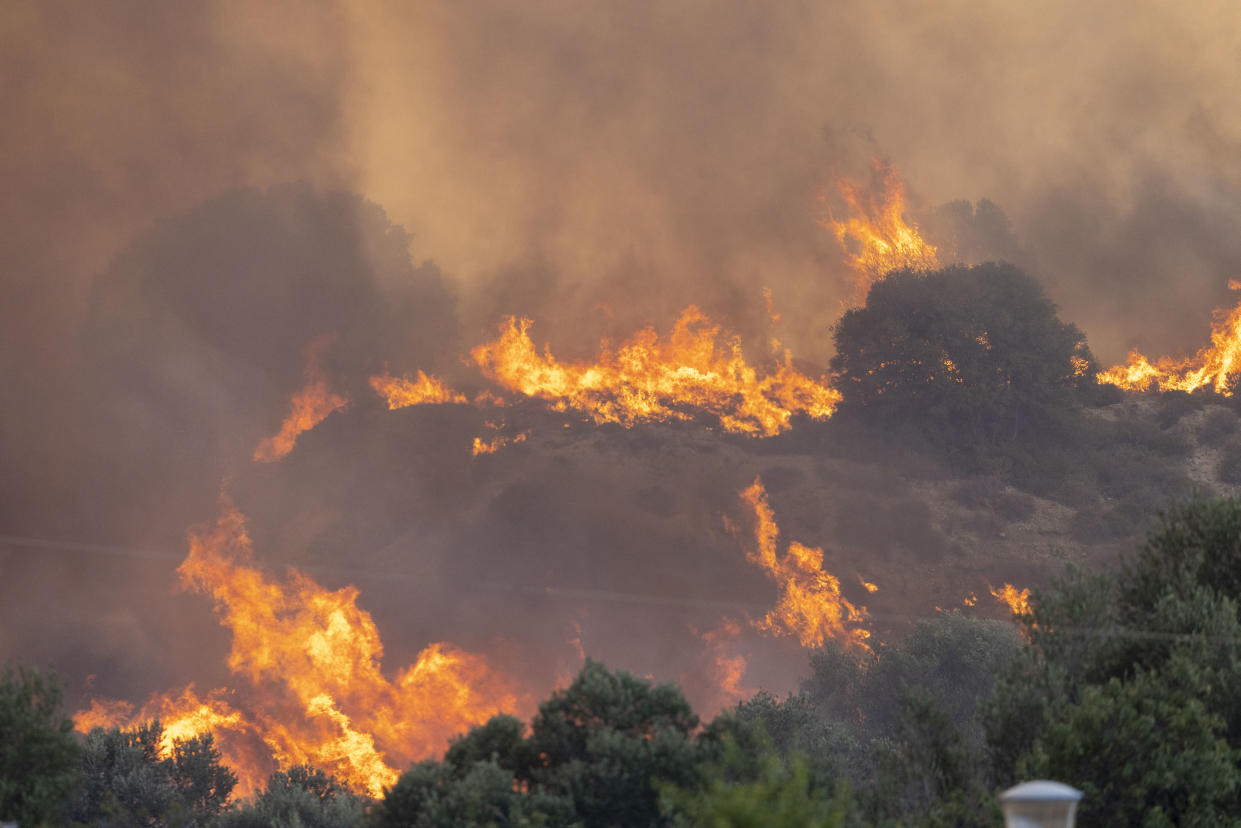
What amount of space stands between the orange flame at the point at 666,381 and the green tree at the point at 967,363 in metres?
5.63

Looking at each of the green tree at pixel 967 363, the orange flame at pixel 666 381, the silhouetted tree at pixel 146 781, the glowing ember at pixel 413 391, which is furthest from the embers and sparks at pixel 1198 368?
the silhouetted tree at pixel 146 781

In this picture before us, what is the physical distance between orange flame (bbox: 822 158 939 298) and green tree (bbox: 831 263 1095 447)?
7.99m

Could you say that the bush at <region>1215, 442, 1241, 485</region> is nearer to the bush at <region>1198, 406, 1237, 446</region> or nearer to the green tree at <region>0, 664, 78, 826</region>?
the bush at <region>1198, 406, 1237, 446</region>

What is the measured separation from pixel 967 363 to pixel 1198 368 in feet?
82.4

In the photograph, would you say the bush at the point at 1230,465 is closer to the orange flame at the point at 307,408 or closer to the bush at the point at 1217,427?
the bush at the point at 1217,427

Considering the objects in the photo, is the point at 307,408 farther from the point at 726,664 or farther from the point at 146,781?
the point at 146,781

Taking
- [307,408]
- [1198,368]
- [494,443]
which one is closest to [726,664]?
[494,443]

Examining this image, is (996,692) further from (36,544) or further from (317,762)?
(36,544)

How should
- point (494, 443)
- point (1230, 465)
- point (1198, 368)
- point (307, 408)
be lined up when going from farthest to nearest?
1. point (1198, 368)
2. point (307, 408)
3. point (494, 443)
4. point (1230, 465)

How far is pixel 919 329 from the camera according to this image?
279 ft

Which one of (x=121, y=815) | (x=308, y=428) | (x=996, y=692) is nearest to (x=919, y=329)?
(x=308, y=428)

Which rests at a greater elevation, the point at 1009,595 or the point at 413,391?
the point at 413,391

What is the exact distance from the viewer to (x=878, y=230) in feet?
310

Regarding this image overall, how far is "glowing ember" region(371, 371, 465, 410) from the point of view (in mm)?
81375
